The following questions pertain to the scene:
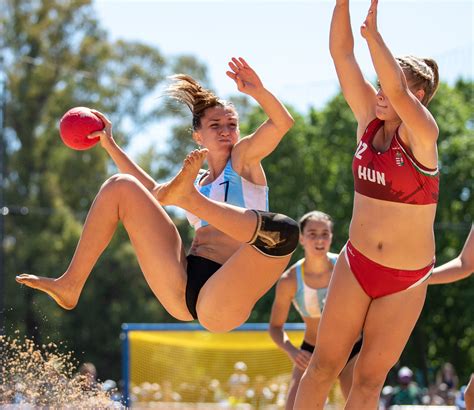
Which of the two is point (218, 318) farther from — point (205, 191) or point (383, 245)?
point (383, 245)

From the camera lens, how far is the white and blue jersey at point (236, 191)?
4.95 m

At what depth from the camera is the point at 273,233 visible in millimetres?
4516

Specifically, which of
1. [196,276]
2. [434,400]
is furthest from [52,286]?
[434,400]

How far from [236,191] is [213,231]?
26 cm

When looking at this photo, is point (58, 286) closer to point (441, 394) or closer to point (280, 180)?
point (441, 394)

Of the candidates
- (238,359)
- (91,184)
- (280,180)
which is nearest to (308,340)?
(238,359)

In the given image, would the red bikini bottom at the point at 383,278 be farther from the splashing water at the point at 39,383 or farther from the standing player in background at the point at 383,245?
the splashing water at the point at 39,383

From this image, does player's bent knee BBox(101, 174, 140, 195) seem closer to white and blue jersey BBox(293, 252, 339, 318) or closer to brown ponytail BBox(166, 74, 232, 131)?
brown ponytail BBox(166, 74, 232, 131)

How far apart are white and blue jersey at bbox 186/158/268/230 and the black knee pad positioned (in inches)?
15.4

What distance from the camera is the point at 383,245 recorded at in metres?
4.30

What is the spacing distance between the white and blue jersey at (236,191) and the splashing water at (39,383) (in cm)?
123

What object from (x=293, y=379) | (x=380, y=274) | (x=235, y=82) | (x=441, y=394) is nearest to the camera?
(x=380, y=274)

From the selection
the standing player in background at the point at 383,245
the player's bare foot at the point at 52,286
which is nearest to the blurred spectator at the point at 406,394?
the standing player in background at the point at 383,245

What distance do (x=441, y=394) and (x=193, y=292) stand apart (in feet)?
33.0
